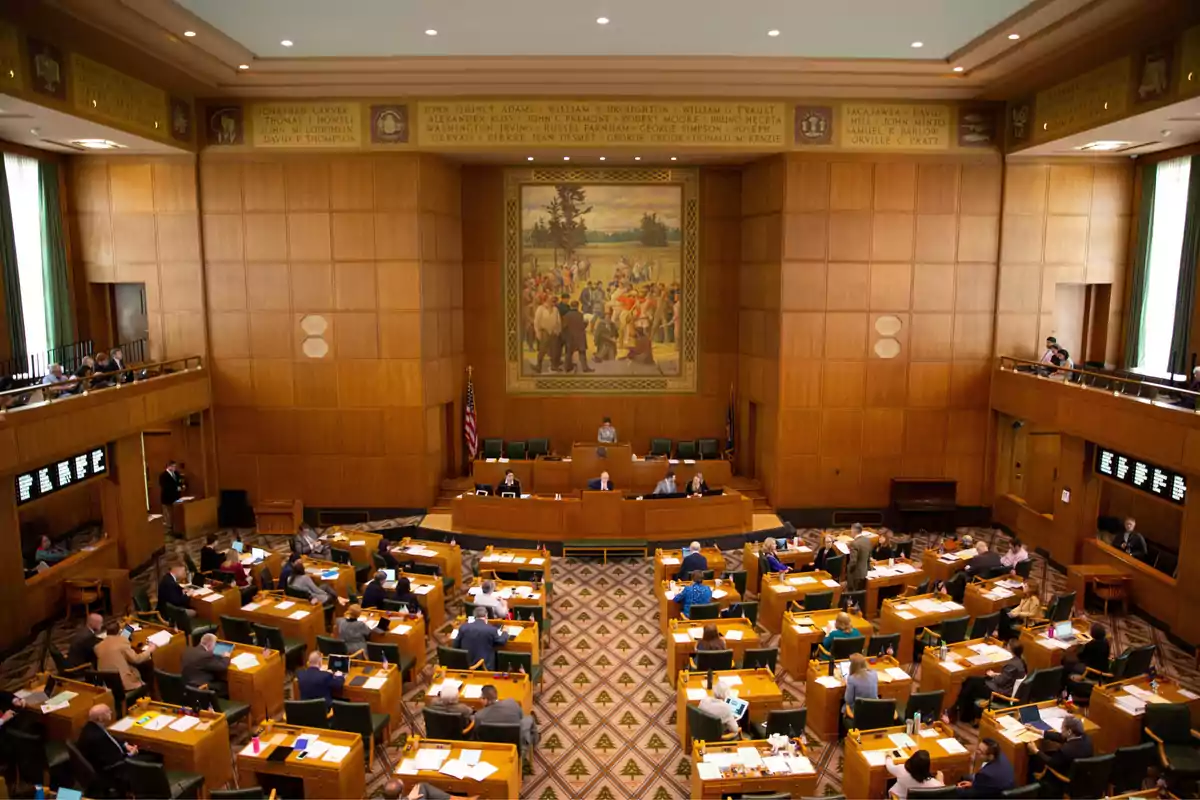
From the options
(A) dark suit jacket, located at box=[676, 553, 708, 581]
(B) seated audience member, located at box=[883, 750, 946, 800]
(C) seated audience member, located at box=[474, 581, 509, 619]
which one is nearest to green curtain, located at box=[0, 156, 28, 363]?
(C) seated audience member, located at box=[474, 581, 509, 619]

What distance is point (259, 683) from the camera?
9.07 m

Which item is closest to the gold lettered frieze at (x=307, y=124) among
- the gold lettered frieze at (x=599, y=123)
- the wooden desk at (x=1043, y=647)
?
the gold lettered frieze at (x=599, y=123)

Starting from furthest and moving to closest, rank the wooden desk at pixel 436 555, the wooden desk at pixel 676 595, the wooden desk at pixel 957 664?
the wooden desk at pixel 436 555 → the wooden desk at pixel 676 595 → the wooden desk at pixel 957 664

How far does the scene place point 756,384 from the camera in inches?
703

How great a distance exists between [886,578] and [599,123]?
9.95m

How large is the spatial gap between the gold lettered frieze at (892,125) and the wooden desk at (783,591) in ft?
28.7

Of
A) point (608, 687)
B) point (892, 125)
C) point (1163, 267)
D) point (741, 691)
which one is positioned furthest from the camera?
point (892, 125)

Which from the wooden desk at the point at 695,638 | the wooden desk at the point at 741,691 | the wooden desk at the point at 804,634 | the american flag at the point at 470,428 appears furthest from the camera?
the american flag at the point at 470,428

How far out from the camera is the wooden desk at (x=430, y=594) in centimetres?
1141

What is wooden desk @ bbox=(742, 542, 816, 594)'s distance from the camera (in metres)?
13.1

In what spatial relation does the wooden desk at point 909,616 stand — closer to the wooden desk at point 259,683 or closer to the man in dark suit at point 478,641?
the man in dark suit at point 478,641

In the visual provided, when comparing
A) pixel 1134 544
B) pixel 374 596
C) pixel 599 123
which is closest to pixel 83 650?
pixel 374 596

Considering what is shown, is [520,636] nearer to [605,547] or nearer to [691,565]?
[691,565]

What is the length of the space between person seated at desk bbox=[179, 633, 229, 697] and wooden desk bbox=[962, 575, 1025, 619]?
381 inches
